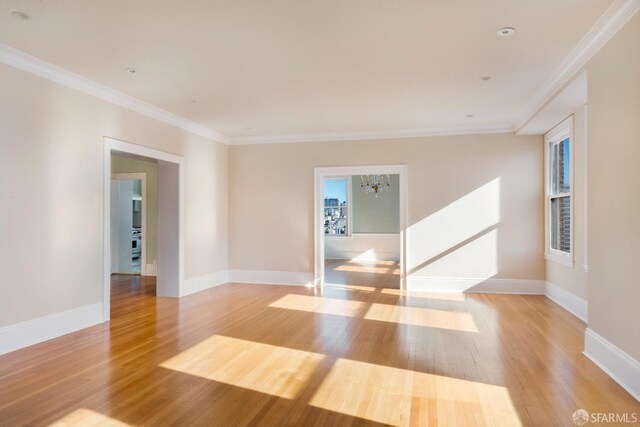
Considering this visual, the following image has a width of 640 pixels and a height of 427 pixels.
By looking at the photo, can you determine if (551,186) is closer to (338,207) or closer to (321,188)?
(321,188)

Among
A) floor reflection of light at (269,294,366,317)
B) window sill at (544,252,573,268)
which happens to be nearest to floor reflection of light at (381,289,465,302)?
floor reflection of light at (269,294,366,317)

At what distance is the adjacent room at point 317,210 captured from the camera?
9.02 feet

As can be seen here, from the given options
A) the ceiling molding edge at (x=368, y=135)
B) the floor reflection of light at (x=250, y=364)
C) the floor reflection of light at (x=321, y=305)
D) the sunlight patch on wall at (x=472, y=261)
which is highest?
the ceiling molding edge at (x=368, y=135)

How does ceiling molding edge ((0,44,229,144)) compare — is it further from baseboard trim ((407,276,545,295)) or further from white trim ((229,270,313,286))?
baseboard trim ((407,276,545,295))

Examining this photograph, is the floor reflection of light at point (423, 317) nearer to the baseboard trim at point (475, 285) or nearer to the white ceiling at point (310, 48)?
the baseboard trim at point (475, 285)

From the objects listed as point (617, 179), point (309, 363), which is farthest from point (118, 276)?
point (617, 179)

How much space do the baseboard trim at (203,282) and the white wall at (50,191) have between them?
170 cm

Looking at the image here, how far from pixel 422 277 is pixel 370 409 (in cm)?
435

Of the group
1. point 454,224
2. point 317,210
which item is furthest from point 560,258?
point 317,210

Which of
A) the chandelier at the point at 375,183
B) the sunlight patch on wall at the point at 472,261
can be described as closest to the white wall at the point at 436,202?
the sunlight patch on wall at the point at 472,261

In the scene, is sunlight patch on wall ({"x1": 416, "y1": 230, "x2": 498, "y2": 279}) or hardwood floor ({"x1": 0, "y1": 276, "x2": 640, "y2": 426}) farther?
sunlight patch on wall ({"x1": 416, "y1": 230, "x2": 498, "y2": 279})

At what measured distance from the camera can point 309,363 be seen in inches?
129

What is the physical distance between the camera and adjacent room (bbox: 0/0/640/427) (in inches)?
108

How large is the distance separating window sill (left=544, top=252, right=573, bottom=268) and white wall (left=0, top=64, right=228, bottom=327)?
226 inches
